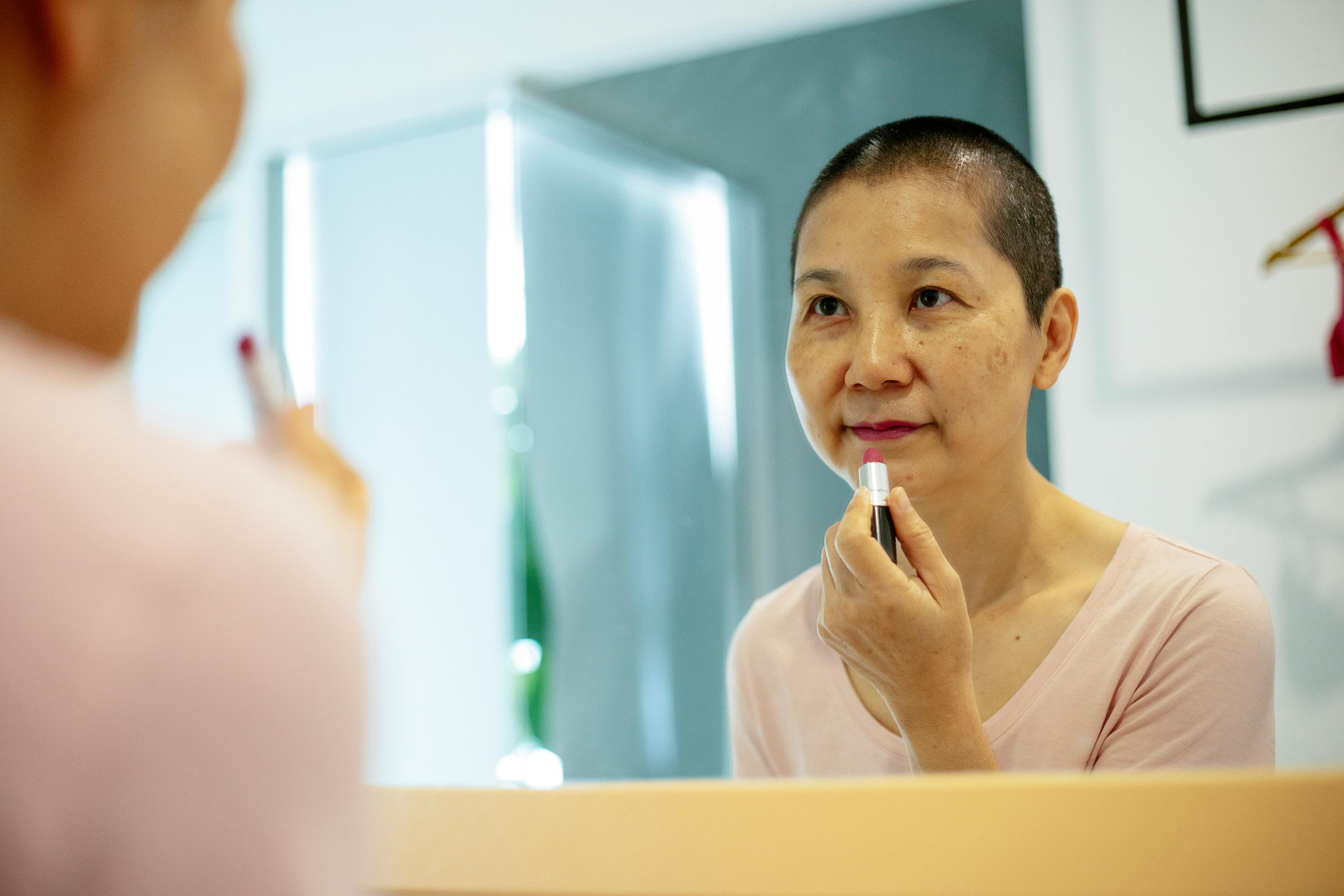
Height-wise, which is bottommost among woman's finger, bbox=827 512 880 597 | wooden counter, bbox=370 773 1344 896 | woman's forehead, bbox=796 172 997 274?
wooden counter, bbox=370 773 1344 896

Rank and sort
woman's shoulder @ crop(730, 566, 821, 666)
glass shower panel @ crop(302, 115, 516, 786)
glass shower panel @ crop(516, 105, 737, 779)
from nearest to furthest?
1. woman's shoulder @ crop(730, 566, 821, 666)
2. glass shower panel @ crop(516, 105, 737, 779)
3. glass shower panel @ crop(302, 115, 516, 786)

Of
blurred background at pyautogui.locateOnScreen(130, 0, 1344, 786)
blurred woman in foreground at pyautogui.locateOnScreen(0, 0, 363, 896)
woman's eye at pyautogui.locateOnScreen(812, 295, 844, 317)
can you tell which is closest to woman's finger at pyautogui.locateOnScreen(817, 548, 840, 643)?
woman's eye at pyautogui.locateOnScreen(812, 295, 844, 317)

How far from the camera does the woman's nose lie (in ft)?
1.49

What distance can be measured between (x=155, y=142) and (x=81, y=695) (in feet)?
0.33

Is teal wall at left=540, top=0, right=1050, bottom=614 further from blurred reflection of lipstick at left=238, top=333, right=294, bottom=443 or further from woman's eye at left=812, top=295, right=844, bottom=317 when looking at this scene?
blurred reflection of lipstick at left=238, top=333, right=294, bottom=443

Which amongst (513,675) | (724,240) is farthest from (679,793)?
(513,675)

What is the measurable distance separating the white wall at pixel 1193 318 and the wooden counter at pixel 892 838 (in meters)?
0.77

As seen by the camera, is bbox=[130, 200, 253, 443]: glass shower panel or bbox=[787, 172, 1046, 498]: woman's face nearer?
bbox=[787, 172, 1046, 498]: woman's face

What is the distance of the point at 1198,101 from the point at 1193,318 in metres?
0.22

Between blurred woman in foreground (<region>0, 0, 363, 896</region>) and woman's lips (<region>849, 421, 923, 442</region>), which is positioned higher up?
woman's lips (<region>849, 421, 923, 442</region>)

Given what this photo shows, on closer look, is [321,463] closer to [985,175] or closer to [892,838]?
[892,838]

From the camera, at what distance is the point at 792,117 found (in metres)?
1.00

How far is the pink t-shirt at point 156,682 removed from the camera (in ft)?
Answer: 0.43

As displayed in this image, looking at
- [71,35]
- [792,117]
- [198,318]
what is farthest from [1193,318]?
[198,318]
